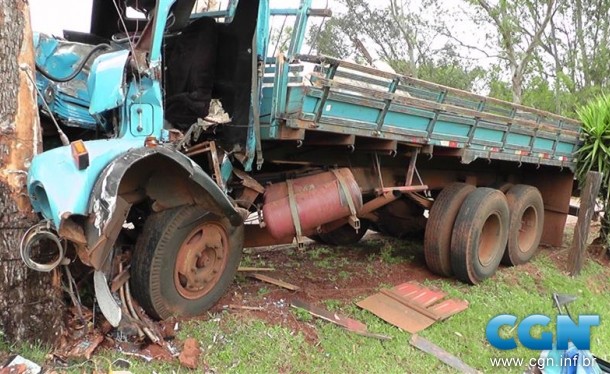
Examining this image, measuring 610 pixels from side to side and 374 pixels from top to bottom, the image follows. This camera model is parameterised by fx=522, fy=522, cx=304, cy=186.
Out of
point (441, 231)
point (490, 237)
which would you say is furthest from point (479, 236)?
point (490, 237)

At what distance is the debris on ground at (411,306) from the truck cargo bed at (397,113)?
4.60 ft

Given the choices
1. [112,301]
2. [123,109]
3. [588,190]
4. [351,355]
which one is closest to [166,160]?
[123,109]

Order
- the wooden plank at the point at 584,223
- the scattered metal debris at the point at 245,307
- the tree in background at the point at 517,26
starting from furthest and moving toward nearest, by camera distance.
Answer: the tree in background at the point at 517,26 → the wooden plank at the point at 584,223 → the scattered metal debris at the point at 245,307

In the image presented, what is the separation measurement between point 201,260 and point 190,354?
2.45 feet

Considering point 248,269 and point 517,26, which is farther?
point 517,26

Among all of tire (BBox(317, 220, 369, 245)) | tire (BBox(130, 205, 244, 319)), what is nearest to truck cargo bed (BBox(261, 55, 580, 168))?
tire (BBox(130, 205, 244, 319))

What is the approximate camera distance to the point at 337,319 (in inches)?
161

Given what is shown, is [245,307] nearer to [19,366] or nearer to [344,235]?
[19,366]

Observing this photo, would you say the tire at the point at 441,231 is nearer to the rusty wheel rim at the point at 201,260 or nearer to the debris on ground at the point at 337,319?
the debris on ground at the point at 337,319

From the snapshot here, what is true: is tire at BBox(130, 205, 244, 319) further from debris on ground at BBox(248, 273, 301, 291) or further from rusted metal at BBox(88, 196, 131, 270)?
debris on ground at BBox(248, 273, 301, 291)

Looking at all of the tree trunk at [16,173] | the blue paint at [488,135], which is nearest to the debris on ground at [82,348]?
the tree trunk at [16,173]

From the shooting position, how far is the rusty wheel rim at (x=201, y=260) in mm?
3559

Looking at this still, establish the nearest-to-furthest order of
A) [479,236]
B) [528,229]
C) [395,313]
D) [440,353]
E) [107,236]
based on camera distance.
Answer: [107,236]
[440,353]
[395,313]
[479,236]
[528,229]

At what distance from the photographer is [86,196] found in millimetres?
2555
